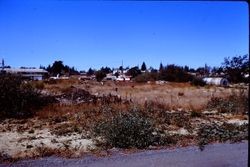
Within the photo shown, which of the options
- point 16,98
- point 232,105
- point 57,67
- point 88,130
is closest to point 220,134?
point 88,130

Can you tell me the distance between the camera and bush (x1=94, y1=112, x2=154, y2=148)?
1206 cm

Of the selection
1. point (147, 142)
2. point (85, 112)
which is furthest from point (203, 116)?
point (147, 142)

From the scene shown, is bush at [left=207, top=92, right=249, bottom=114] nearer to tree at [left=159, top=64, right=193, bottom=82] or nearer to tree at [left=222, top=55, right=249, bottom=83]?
tree at [left=222, top=55, right=249, bottom=83]

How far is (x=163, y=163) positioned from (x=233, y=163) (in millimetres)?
1648

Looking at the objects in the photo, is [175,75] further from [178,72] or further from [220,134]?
[220,134]

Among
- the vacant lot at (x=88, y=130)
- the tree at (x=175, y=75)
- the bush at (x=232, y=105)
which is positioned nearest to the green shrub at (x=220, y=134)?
the vacant lot at (x=88, y=130)

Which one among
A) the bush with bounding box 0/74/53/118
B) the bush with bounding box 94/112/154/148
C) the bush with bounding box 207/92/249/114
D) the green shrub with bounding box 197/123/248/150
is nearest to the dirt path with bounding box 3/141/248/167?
the bush with bounding box 94/112/154/148

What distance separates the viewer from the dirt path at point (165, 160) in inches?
378

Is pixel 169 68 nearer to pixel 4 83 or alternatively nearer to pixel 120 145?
pixel 4 83

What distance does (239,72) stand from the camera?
32.0m

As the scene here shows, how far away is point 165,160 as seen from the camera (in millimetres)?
9977

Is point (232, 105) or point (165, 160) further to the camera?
point (232, 105)

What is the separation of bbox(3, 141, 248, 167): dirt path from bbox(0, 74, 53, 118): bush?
33.4ft

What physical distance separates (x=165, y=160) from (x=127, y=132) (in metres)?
2.58
